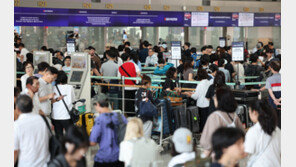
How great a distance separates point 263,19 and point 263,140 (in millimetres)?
18306

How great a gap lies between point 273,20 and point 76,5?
11056 millimetres

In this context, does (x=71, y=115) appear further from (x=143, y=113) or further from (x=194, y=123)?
(x=194, y=123)

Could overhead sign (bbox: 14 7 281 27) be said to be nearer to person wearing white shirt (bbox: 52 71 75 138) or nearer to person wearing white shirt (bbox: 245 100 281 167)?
person wearing white shirt (bbox: 52 71 75 138)

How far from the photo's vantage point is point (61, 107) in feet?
23.5

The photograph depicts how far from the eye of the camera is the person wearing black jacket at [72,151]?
3.82 metres

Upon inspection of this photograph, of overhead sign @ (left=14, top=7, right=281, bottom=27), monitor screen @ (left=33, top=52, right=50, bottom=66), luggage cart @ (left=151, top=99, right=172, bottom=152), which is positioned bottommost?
luggage cart @ (left=151, top=99, right=172, bottom=152)

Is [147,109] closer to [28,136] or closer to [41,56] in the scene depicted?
[28,136]

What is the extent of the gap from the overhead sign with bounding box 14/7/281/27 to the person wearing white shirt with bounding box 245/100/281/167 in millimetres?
10881

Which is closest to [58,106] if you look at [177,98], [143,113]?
[143,113]

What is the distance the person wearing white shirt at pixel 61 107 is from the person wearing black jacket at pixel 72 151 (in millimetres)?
3214

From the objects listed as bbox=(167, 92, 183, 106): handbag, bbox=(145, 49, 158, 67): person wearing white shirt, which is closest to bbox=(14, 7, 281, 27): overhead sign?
bbox=(145, 49, 158, 67): person wearing white shirt

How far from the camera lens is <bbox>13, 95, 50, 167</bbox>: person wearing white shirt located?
4.63 meters

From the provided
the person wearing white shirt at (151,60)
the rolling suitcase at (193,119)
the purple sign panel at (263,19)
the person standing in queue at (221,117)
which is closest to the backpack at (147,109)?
the rolling suitcase at (193,119)

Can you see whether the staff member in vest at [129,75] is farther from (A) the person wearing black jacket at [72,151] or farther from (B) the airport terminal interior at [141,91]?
(A) the person wearing black jacket at [72,151]
